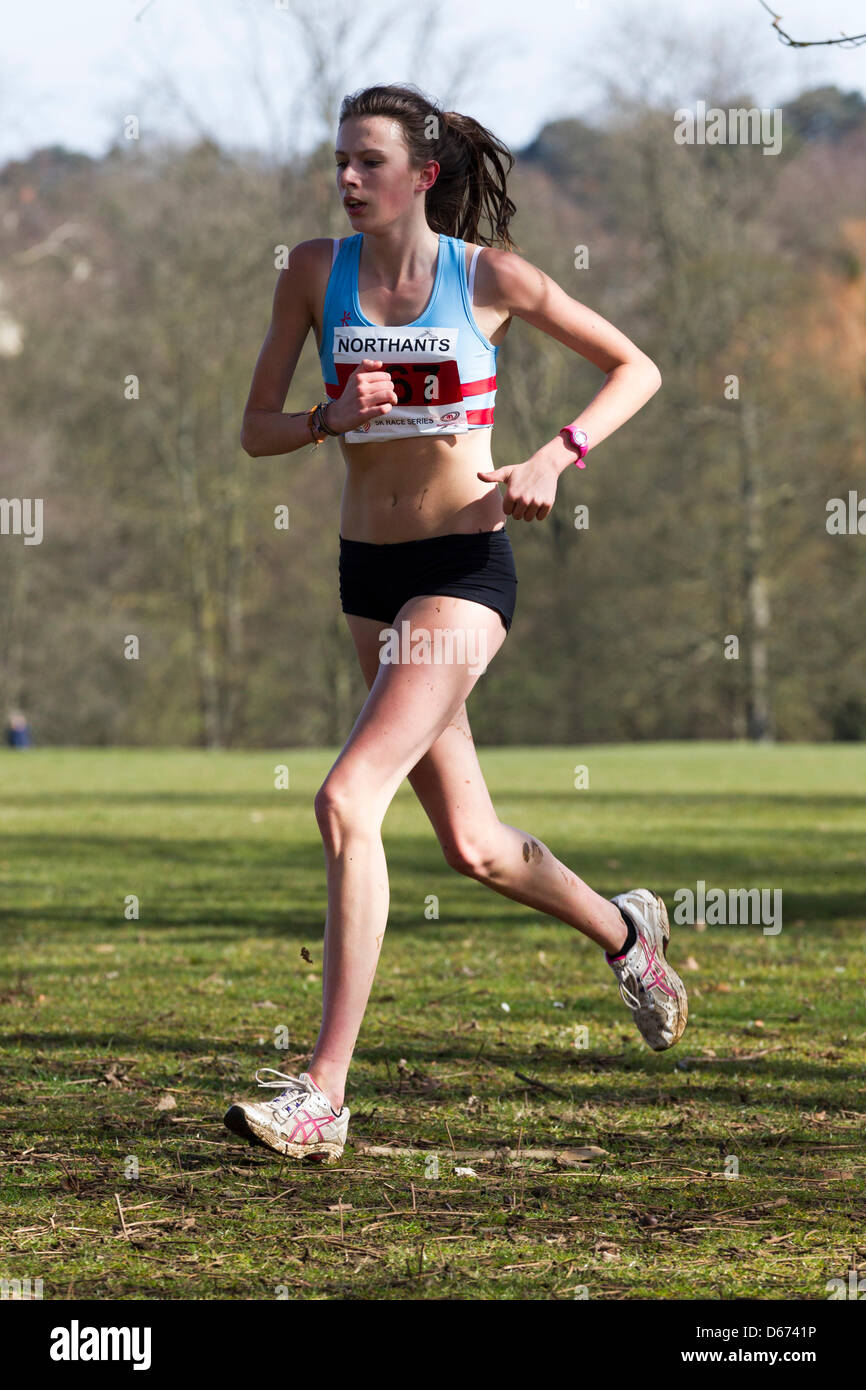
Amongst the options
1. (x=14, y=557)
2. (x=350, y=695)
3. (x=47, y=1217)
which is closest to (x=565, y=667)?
(x=350, y=695)

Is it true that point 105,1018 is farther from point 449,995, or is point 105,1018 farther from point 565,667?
point 565,667

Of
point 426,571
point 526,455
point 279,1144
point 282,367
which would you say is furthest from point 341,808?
point 526,455

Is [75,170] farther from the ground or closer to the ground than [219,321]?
farther from the ground

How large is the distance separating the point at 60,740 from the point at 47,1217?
3981 centimetres

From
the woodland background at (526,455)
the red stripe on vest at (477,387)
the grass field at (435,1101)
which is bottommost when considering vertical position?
the grass field at (435,1101)

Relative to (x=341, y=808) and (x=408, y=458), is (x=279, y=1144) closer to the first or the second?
(x=341, y=808)

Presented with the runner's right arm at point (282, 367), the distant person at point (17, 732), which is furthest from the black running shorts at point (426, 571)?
the distant person at point (17, 732)

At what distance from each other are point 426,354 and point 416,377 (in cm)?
6

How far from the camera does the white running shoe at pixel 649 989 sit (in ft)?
15.8

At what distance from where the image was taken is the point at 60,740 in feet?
139

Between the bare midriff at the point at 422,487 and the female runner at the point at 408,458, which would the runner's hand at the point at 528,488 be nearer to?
the female runner at the point at 408,458

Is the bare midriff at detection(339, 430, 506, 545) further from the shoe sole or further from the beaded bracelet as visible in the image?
the shoe sole

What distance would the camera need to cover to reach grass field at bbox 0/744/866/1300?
3.14 m

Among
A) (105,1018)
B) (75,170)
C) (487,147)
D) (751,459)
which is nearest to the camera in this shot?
(487,147)
